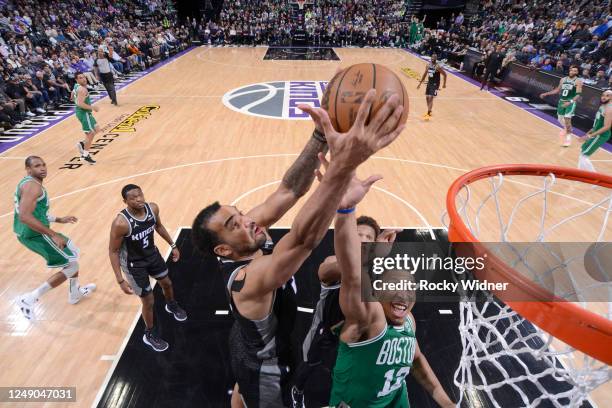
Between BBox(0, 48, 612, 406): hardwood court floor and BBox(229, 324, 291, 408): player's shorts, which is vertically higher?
BBox(229, 324, 291, 408): player's shorts

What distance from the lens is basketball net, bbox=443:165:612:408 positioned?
198 cm

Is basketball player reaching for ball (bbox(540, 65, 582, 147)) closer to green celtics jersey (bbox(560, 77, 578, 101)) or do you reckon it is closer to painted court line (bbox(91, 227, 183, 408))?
green celtics jersey (bbox(560, 77, 578, 101))

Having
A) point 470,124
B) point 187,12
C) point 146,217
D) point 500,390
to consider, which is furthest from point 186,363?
point 187,12

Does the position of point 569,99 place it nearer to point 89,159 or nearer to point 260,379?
point 260,379

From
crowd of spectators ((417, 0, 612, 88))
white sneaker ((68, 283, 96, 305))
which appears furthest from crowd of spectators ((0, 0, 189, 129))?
crowd of spectators ((417, 0, 612, 88))

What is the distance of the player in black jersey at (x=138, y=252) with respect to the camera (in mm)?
3156

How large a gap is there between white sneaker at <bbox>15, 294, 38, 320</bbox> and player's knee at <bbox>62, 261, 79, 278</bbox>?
404mm

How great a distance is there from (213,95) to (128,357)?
10.00m

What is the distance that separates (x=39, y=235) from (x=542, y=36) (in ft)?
62.9

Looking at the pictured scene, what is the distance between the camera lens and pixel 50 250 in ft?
12.3

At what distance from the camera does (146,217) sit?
3.29 metres

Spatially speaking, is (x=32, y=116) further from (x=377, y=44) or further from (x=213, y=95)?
(x=377, y=44)

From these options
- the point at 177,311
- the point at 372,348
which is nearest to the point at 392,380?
the point at 372,348

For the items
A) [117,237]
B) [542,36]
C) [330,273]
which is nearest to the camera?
[330,273]
